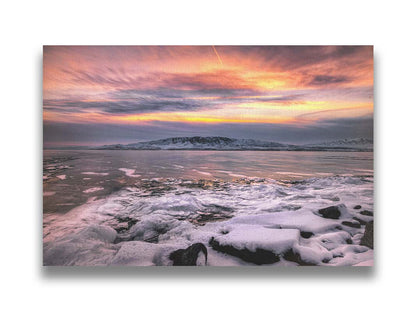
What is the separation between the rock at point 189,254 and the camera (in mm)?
2908

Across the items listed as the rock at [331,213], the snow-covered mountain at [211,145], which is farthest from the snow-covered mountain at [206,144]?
the rock at [331,213]

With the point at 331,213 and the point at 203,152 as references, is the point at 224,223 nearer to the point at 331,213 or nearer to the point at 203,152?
the point at 203,152

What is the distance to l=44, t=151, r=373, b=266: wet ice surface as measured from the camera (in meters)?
2.93

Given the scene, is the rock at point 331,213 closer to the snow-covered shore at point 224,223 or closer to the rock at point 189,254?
the snow-covered shore at point 224,223

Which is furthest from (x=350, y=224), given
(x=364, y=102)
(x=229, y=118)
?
(x=229, y=118)

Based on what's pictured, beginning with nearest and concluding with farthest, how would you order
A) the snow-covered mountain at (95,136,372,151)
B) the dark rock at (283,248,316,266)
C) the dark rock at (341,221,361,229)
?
the dark rock at (283,248,316,266)
the dark rock at (341,221,361,229)
the snow-covered mountain at (95,136,372,151)

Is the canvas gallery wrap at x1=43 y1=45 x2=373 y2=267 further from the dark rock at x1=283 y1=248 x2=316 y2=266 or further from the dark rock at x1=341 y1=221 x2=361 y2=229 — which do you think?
the dark rock at x1=283 y1=248 x2=316 y2=266

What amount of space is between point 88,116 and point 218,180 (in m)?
1.31

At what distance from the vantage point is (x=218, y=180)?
10.2ft

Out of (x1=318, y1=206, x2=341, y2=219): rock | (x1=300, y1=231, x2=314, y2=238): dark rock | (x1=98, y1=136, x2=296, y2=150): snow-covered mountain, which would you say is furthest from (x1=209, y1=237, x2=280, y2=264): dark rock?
(x1=98, y1=136, x2=296, y2=150): snow-covered mountain

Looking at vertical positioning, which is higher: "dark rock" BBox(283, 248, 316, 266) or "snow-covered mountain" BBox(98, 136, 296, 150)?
"snow-covered mountain" BBox(98, 136, 296, 150)

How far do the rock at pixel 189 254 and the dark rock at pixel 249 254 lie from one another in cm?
10

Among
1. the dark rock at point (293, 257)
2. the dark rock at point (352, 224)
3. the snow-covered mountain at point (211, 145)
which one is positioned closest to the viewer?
the dark rock at point (293, 257)
